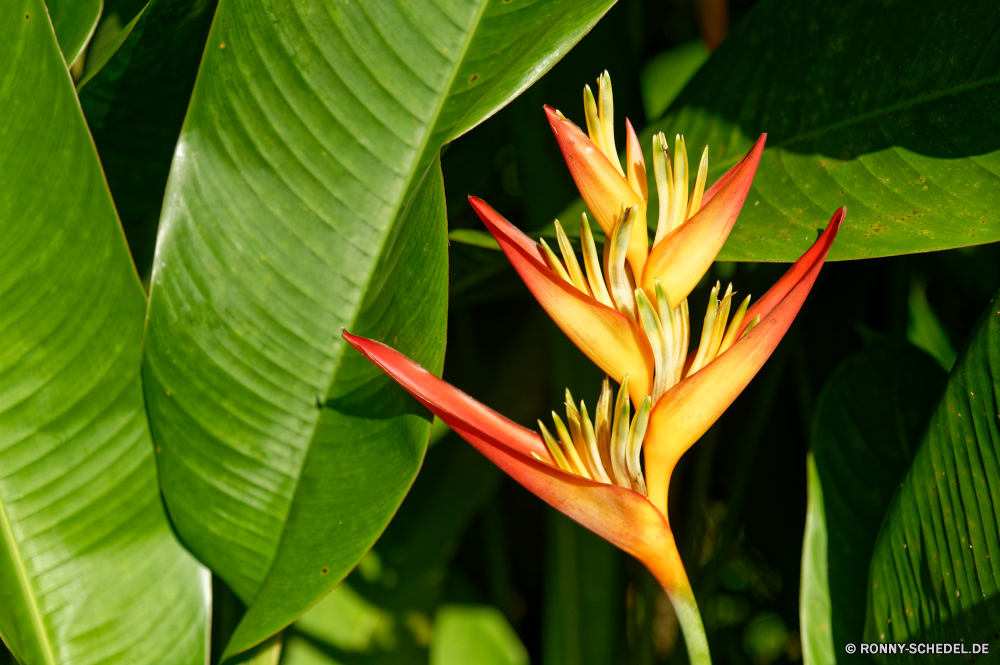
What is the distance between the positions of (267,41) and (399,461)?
282 millimetres

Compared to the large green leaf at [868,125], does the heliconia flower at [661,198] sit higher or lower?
lower

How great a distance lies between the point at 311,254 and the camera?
421 millimetres

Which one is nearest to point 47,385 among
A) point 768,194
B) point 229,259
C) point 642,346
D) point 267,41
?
point 229,259

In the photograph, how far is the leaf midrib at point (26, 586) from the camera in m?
0.45

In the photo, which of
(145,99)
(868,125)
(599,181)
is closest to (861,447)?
(868,125)

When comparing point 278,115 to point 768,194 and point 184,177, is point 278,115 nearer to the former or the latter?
point 184,177

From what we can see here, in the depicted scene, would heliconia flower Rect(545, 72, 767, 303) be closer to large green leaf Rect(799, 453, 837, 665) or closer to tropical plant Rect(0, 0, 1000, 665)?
tropical plant Rect(0, 0, 1000, 665)

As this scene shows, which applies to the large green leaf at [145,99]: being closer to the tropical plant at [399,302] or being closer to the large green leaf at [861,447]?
the tropical plant at [399,302]

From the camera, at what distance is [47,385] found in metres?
0.44

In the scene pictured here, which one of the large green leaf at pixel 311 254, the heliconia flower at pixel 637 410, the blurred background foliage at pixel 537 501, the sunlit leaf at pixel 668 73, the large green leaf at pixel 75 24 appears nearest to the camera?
the heliconia flower at pixel 637 410

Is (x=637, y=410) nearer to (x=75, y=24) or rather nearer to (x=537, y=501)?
(x=75, y=24)

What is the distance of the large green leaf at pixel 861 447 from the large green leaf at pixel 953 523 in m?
0.06

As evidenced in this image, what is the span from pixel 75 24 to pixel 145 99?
73 millimetres

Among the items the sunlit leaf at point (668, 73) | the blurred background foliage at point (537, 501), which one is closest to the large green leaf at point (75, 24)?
the blurred background foliage at point (537, 501)
